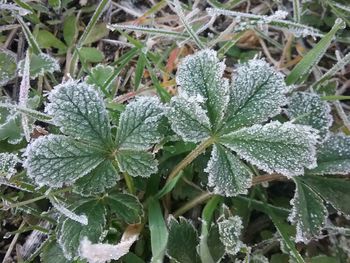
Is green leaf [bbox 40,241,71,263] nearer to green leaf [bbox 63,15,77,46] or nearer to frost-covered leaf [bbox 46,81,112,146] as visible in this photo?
frost-covered leaf [bbox 46,81,112,146]

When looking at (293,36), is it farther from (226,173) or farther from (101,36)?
(226,173)

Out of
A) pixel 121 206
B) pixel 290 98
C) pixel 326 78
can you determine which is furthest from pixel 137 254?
pixel 326 78

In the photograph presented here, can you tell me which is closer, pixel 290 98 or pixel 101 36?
pixel 290 98

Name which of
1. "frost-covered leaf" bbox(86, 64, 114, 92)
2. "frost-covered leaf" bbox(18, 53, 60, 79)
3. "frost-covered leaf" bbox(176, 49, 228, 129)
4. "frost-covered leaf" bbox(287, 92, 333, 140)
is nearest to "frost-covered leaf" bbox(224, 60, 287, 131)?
"frost-covered leaf" bbox(176, 49, 228, 129)

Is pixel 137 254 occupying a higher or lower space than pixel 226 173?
lower

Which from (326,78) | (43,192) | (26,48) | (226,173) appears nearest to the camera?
(226,173)
